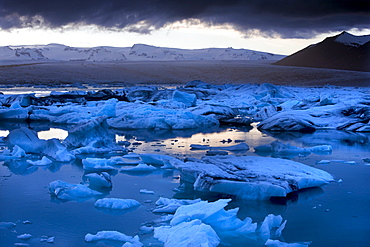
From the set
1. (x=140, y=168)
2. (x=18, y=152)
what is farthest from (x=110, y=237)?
(x=18, y=152)

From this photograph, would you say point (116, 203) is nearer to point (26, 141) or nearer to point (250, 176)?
point (250, 176)

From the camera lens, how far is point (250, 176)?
3.44 m

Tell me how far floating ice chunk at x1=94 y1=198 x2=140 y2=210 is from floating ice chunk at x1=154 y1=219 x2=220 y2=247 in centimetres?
50

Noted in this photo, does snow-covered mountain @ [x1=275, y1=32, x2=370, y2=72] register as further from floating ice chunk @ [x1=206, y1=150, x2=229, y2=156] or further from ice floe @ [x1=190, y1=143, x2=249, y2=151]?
floating ice chunk @ [x1=206, y1=150, x2=229, y2=156]

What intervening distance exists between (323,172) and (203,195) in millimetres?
1220

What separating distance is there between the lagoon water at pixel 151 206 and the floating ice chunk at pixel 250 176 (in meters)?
0.07

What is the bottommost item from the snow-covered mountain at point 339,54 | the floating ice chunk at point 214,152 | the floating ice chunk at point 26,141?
the floating ice chunk at point 214,152

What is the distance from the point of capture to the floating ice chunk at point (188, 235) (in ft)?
7.30

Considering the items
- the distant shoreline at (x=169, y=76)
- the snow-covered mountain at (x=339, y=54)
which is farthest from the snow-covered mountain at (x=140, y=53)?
the distant shoreline at (x=169, y=76)

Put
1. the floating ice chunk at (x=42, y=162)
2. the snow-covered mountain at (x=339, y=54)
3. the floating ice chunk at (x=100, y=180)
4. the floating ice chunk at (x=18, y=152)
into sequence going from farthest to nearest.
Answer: the snow-covered mountain at (x=339, y=54) < the floating ice chunk at (x=18, y=152) < the floating ice chunk at (x=42, y=162) < the floating ice chunk at (x=100, y=180)

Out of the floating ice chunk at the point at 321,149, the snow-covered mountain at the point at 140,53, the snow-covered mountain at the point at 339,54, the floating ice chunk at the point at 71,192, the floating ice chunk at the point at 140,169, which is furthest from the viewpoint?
the snow-covered mountain at the point at 140,53

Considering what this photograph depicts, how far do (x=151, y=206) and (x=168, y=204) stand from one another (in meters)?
0.12

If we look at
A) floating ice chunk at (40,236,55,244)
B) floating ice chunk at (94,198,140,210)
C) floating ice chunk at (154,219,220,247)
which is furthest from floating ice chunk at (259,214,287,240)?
floating ice chunk at (40,236,55,244)

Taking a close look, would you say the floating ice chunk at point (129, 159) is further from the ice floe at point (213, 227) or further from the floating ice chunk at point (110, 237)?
the floating ice chunk at point (110, 237)
